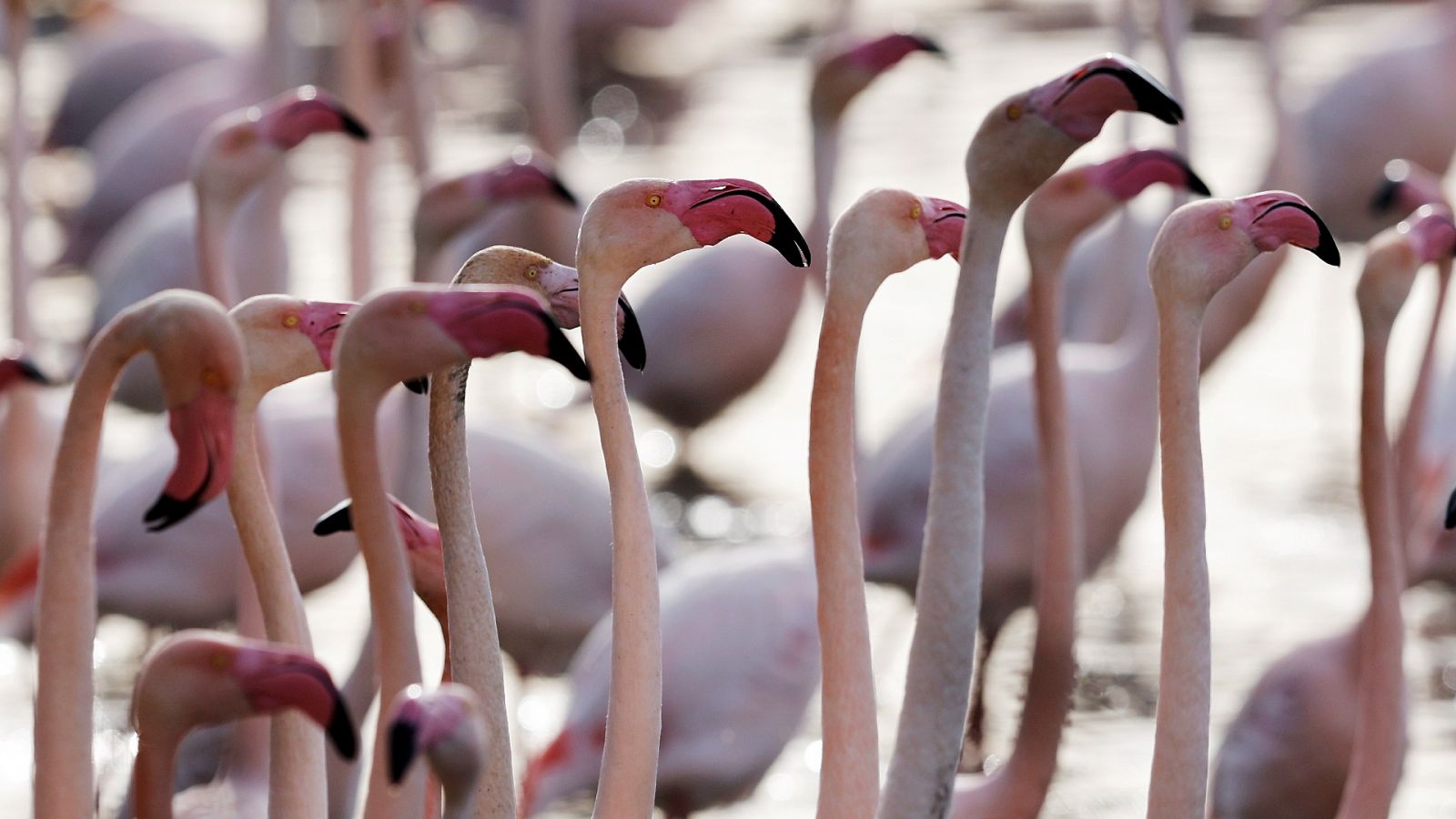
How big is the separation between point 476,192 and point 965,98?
7.03 m

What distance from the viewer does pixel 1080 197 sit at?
3.86 m

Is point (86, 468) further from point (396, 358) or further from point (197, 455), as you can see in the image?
point (396, 358)

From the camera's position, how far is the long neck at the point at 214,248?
12.8 feet

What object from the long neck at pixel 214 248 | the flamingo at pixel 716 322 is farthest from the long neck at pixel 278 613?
the flamingo at pixel 716 322

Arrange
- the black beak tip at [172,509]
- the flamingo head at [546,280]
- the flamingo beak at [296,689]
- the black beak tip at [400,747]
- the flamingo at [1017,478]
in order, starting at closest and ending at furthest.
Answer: the black beak tip at [400,747]
the flamingo beak at [296,689]
the black beak tip at [172,509]
the flamingo head at [546,280]
the flamingo at [1017,478]

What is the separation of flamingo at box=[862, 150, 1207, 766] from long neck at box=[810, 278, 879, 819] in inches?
76.2

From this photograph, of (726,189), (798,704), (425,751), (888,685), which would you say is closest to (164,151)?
(888,685)

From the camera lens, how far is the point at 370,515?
2398mm

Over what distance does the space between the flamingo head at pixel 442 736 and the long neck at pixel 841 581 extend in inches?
33.0

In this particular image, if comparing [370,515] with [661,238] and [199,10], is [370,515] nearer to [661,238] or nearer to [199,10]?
[661,238]

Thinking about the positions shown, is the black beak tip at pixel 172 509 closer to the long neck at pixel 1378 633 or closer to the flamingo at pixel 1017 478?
the long neck at pixel 1378 633

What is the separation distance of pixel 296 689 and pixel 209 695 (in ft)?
0.44

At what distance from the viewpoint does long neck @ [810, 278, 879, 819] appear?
9.10 ft

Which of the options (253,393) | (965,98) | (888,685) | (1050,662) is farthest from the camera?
(965,98)
